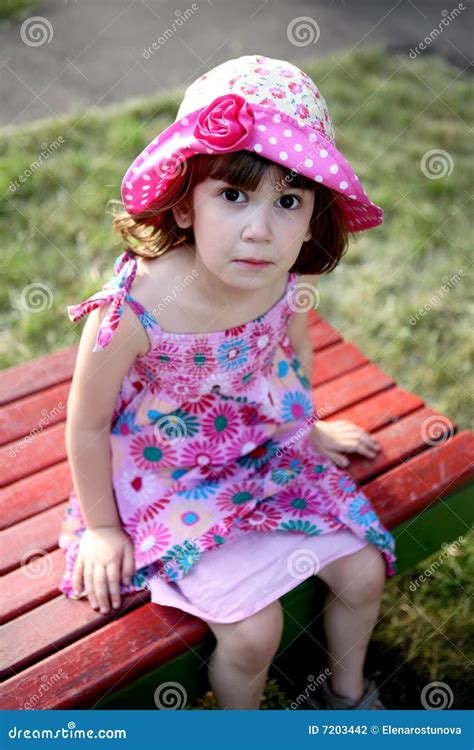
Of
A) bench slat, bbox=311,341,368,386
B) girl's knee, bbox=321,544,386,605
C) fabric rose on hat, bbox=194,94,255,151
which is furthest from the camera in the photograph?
bench slat, bbox=311,341,368,386

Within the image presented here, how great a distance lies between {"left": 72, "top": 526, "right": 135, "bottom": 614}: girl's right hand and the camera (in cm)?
188

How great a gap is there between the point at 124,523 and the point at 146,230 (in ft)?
2.13

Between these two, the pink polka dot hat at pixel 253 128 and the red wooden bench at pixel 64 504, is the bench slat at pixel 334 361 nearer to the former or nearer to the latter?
the red wooden bench at pixel 64 504

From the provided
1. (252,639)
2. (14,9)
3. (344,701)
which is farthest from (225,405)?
(14,9)

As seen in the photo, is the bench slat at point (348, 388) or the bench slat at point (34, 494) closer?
the bench slat at point (34, 494)

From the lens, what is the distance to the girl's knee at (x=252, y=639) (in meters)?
1.83

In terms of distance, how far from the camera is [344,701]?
2.11 m

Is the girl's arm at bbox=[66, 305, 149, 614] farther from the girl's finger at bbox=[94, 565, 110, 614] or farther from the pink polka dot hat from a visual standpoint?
the pink polka dot hat

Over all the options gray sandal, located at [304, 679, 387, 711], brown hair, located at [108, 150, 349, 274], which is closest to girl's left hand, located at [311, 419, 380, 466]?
brown hair, located at [108, 150, 349, 274]

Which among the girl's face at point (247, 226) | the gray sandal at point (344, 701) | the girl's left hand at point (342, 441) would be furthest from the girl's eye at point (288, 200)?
the gray sandal at point (344, 701)

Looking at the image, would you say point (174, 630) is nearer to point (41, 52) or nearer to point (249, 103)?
point (249, 103)

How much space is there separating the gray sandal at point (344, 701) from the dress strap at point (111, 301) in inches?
40.0

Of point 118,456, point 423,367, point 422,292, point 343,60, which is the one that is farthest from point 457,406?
point 343,60

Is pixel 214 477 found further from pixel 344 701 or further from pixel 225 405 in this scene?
pixel 344 701
